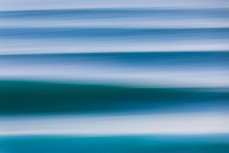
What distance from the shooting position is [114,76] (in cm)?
152

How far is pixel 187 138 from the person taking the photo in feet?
4.20

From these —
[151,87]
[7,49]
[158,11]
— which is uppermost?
[158,11]

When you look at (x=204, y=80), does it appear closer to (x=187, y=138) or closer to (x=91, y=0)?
(x=187, y=138)

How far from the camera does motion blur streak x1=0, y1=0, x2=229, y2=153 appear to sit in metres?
1.28

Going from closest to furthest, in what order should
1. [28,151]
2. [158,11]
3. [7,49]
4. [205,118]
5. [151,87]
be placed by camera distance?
[28,151] < [205,118] < [151,87] < [7,49] < [158,11]

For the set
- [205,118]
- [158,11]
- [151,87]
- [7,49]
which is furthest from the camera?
[158,11]

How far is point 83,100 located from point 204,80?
327mm

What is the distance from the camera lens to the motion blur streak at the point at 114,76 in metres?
1.28

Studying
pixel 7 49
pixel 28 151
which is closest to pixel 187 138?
pixel 28 151

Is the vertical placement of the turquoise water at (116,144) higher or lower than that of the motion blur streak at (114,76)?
lower

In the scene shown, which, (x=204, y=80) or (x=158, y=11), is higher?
(x=158, y=11)

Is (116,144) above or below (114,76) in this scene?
below

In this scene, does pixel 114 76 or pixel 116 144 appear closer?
pixel 116 144

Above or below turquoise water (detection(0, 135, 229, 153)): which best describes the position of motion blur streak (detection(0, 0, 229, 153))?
above
